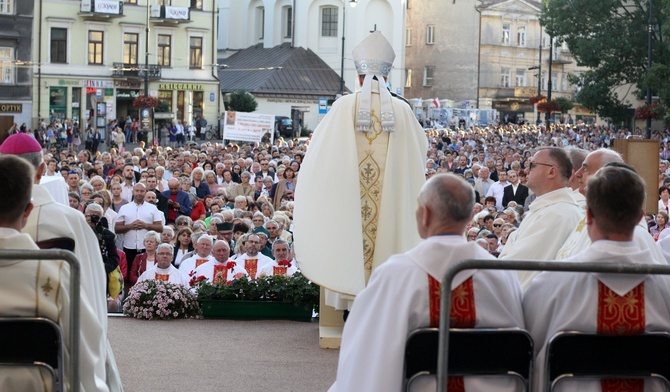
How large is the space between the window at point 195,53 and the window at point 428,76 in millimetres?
22939

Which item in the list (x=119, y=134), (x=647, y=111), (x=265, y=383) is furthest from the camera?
(x=119, y=134)

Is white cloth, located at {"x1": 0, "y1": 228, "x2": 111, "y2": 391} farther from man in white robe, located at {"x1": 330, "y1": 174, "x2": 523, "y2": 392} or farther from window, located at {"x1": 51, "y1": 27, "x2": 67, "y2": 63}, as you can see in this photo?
window, located at {"x1": 51, "y1": 27, "x2": 67, "y2": 63}

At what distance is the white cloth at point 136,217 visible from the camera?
14.7 metres

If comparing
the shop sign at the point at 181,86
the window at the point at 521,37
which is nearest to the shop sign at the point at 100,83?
the shop sign at the point at 181,86

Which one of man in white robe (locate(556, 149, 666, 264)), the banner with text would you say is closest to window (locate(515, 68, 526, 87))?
the banner with text

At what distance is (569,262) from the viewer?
439cm

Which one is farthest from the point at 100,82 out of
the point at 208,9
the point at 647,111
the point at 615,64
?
the point at 647,111

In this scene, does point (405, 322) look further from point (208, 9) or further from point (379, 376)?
point (208, 9)

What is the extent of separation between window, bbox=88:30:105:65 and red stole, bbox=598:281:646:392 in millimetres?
51977

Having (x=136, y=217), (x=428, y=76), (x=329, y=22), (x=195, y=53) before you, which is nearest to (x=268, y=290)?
(x=136, y=217)

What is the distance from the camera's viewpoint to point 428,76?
3095 inches

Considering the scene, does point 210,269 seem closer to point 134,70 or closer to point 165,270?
point 165,270

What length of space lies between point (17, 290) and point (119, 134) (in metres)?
40.1

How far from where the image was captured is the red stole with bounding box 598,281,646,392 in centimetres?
449
